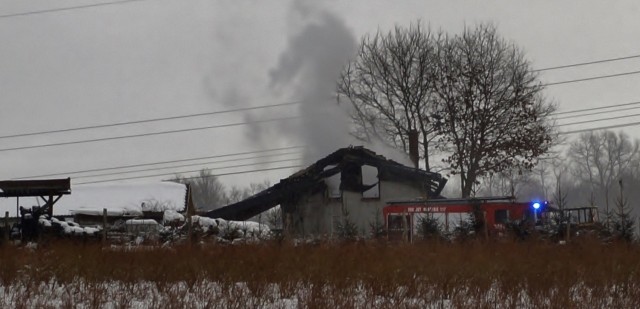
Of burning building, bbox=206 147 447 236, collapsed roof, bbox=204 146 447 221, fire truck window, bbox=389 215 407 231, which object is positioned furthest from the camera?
burning building, bbox=206 147 447 236

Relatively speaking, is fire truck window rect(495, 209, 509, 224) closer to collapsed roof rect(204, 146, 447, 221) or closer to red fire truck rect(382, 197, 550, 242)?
red fire truck rect(382, 197, 550, 242)

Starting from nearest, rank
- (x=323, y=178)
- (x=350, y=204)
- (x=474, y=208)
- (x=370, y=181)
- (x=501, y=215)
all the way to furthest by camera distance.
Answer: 1. (x=474, y=208)
2. (x=501, y=215)
3. (x=323, y=178)
4. (x=350, y=204)
5. (x=370, y=181)

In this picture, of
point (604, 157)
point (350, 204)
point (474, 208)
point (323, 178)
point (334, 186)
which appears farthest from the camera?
point (604, 157)

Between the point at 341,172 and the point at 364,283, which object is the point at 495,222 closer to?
the point at 341,172

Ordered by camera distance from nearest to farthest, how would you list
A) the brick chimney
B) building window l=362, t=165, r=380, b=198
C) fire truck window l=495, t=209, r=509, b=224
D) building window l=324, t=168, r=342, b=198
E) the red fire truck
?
1. the red fire truck
2. fire truck window l=495, t=209, r=509, b=224
3. building window l=324, t=168, r=342, b=198
4. building window l=362, t=165, r=380, b=198
5. the brick chimney

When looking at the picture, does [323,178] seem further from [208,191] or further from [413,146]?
[208,191]

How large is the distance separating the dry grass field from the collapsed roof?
2571 cm

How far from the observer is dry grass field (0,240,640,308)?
1025 centimetres

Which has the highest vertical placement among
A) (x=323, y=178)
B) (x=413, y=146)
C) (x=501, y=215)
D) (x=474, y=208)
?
(x=413, y=146)

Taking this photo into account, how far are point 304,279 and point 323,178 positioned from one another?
29008 millimetres

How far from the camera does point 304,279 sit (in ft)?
37.5

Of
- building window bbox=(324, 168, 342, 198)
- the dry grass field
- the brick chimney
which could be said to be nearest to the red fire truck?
building window bbox=(324, 168, 342, 198)

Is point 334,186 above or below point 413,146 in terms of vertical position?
below

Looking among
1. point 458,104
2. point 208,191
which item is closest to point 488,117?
point 458,104
